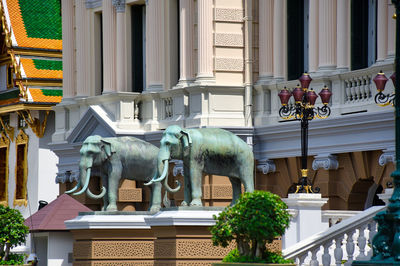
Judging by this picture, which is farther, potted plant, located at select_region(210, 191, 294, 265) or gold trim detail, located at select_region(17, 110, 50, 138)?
gold trim detail, located at select_region(17, 110, 50, 138)

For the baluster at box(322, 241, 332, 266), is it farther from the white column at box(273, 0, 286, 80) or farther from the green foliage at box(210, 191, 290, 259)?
the white column at box(273, 0, 286, 80)

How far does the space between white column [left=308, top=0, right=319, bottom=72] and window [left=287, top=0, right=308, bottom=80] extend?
77 cm

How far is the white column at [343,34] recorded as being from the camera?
27672 millimetres

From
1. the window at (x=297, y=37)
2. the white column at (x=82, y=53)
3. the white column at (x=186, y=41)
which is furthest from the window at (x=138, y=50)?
the window at (x=297, y=37)

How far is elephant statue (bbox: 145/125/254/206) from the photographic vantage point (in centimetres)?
2020

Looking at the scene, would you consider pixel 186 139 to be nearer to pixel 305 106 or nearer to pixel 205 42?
pixel 305 106

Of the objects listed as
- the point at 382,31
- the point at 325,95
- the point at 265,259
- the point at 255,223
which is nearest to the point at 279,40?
the point at 382,31

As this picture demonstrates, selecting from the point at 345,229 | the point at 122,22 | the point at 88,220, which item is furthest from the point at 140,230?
the point at 122,22

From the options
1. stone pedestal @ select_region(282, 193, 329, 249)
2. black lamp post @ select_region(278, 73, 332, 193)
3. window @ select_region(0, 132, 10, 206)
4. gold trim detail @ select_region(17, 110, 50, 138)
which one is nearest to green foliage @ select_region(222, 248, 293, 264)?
stone pedestal @ select_region(282, 193, 329, 249)

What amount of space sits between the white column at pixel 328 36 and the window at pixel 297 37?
1.30m

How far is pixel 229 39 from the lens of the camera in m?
30.4

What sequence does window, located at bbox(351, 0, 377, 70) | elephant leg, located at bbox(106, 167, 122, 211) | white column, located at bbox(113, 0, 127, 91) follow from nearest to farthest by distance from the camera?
elephant leg, located at bbox(106, 167, 122, 211) < window, located at bbox(351, 0, 377, 70) < white column, located at bbox(113, 0, 127, 91)

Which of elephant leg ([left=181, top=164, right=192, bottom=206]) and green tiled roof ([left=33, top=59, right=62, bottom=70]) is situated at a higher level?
green tiled roof ([left=33, top=59, right=62, bottom=70])

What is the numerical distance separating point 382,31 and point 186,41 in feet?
20.0
